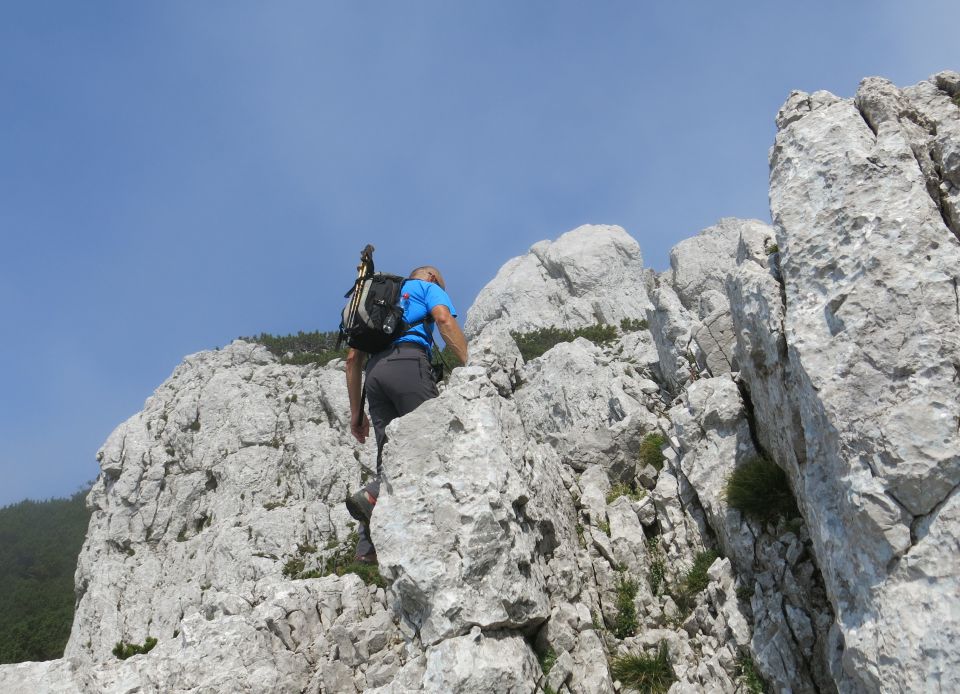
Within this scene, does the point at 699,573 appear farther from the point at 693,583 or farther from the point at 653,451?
the point at 653,451

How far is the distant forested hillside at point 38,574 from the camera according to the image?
3353cm

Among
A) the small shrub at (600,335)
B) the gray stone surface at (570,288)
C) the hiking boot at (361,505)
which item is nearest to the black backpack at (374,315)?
the hiking boot at (361,505)

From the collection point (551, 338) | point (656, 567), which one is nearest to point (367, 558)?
point (656, 567)

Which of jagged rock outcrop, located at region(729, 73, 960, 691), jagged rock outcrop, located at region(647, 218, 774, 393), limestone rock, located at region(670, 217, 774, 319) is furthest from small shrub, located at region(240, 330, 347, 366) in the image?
jagged rock outcrop, located at region(729, 73, 960, 691)

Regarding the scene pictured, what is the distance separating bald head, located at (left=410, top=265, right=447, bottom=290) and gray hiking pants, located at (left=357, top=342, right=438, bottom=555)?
3.97 ft

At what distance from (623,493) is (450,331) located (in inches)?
164

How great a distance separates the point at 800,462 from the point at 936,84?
18.5ft

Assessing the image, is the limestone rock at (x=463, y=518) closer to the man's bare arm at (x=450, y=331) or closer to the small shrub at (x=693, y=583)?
the man's bare arm at (x=450, y=331)

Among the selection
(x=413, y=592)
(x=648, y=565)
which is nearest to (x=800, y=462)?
(x=648, y=565)

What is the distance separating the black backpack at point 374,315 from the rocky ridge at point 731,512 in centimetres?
124

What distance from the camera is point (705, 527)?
8.62 meters

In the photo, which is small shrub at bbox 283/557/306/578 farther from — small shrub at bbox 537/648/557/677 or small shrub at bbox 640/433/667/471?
small shrub at bbox 537/648/557/677

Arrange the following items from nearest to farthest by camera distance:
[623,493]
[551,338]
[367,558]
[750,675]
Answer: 1. [750,675]
2. [367,558]
3. [623,493]
4. [551,338]

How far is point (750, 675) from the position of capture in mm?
6621
